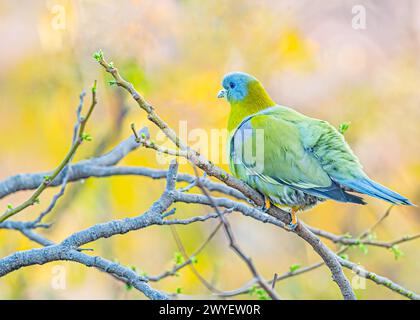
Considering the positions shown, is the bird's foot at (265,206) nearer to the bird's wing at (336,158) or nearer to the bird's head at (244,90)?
the bird's wing at (336,158)

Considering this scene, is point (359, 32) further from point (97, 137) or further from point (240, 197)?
point (240, 197)

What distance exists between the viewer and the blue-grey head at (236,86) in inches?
146

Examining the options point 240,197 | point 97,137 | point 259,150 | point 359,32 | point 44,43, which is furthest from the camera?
point 359,32

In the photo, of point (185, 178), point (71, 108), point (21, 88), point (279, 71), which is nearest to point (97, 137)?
point (71, 108)

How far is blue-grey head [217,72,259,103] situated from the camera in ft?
12.2

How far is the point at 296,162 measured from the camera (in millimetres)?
3105

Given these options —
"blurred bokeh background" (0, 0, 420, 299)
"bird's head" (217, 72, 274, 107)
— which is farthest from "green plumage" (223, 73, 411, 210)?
"blurred bokeh background" (0, 0, 420, 299)

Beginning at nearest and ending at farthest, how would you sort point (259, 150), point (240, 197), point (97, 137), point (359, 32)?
point (259, 150), point (240, 197), point (97, 137), point (359, 32)

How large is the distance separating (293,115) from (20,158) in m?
2.90

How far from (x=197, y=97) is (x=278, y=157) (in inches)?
86.8

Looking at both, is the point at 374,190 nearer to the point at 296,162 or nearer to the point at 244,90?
the point at 296,162

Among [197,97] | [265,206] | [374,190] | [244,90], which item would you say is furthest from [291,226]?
[197,97]

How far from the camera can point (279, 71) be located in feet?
18.1

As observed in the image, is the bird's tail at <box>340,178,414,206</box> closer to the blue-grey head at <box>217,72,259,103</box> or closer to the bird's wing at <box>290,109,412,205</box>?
the bird's wing at <box>290,109,412,205</box>
